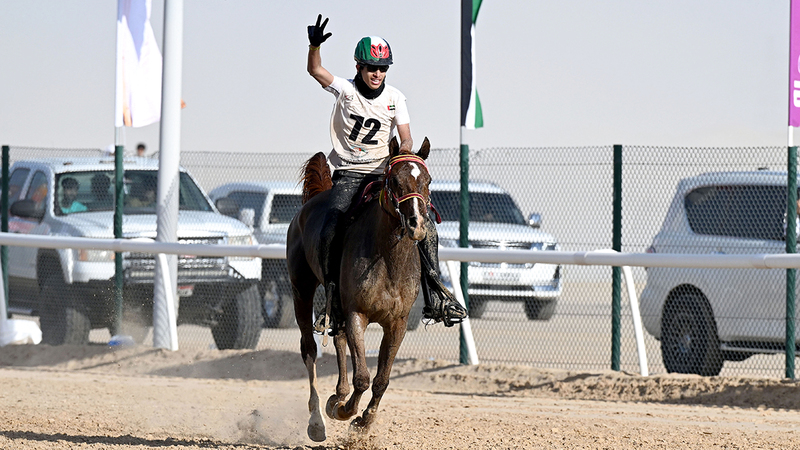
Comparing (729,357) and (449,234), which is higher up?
(449,234)

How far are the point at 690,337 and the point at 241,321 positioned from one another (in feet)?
16.7

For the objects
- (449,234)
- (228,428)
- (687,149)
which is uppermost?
(687,149)

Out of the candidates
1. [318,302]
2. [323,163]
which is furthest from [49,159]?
[323,163]

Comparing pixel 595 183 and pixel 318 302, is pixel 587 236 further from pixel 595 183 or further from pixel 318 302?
pixel 318 302

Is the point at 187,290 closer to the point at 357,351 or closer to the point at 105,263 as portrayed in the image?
the point at 105,263

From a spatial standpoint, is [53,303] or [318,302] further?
[53,303]

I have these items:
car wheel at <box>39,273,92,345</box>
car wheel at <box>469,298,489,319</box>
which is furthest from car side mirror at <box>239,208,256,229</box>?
car wheel at <box>469,298,489,319</box>

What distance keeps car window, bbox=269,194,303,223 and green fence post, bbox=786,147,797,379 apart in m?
6.78

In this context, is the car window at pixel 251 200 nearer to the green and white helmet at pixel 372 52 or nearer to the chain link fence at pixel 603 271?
the chain link fence at pixel 603 271

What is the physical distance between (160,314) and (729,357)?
6298 millimetres

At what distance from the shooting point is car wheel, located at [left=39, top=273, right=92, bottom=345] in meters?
13.9

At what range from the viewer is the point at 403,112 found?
8.12 metres

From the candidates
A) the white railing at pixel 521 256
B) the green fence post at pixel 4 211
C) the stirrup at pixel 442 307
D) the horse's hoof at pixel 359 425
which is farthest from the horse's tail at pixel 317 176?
the green fence post at pixel 4 211

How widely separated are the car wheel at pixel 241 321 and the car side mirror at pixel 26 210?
9.64 feet
